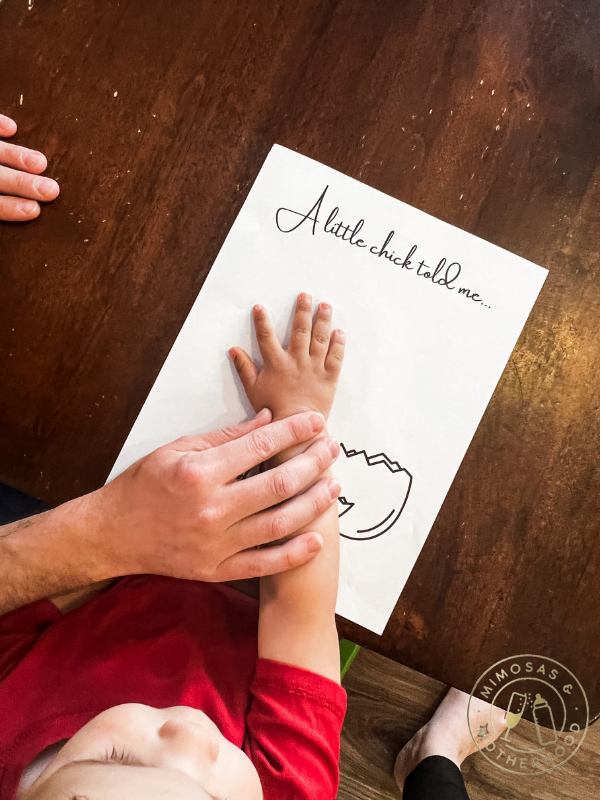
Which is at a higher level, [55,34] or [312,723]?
[55,34]

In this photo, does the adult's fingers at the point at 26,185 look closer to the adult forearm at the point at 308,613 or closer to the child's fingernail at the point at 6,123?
the child's fingernail at the point at 6,123

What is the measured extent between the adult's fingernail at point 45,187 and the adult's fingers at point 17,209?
12 millimetres

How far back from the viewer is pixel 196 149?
0.47 metres

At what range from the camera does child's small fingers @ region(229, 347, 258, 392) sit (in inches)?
18.4

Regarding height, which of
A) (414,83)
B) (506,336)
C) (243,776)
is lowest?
(243,776)

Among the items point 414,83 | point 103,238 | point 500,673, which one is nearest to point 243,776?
point 500,673

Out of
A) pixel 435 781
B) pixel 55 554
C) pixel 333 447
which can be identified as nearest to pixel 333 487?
pixel 333 447

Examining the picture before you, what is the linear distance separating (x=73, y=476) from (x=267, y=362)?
194mm

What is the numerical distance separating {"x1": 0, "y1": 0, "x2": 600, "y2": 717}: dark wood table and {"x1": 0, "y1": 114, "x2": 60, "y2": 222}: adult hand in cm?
1

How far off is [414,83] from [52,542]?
51cm

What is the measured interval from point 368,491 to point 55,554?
0.89ft

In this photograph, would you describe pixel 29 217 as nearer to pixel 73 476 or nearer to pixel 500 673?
pixel 73 476

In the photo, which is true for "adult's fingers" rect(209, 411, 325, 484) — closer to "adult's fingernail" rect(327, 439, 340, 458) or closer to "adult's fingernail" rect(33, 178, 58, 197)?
"adult's fingernail" rect(327, 439, 340, 458)

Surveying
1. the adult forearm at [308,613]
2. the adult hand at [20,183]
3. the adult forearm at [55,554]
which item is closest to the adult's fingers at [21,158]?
the adult hand at [20,183]
